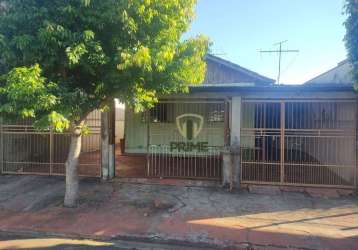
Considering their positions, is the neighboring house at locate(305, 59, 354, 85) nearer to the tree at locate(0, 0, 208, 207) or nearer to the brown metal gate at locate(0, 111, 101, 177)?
the tree at locate(0, 0, 208, 207)

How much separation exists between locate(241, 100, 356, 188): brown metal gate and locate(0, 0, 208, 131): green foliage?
11.3 ft

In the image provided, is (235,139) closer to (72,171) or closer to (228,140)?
(228,140)

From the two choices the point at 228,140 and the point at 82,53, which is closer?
the point at 82,53

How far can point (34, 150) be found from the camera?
10.4 meters

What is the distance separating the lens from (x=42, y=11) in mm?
5426

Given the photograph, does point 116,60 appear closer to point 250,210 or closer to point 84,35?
point 84,35

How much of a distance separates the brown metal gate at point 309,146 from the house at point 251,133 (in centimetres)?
3

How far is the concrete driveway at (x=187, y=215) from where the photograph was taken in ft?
17.3

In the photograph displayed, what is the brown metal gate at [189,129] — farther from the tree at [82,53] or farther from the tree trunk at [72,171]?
the tree at [82,53]

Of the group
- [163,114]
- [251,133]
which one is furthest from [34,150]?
[251,133]

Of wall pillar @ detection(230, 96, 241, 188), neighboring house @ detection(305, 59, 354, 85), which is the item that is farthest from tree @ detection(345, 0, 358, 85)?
neighboring house @ detection(305, 59, 354, 85)

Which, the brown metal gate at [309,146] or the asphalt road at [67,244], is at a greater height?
the brown metal gate at [309,146]

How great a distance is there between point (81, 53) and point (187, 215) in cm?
367

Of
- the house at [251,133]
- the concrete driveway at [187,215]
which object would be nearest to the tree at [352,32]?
the concrete driveway at [187,215]
